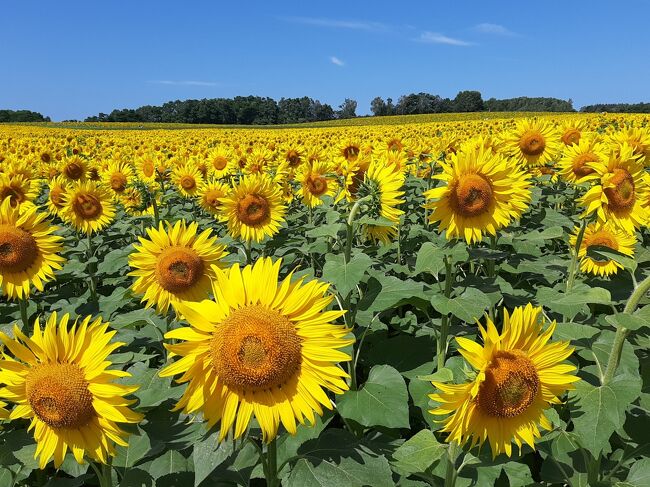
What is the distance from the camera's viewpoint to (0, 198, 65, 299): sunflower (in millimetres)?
3475

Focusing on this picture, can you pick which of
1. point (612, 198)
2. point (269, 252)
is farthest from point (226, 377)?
point (269, 252)

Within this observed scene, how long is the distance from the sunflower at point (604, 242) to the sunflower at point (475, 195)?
42.5 inches

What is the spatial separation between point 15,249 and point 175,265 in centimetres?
125

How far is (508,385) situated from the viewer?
1.89 meters

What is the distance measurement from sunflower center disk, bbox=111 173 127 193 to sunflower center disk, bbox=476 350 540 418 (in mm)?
7337

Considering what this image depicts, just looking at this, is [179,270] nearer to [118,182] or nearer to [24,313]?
[24,313]

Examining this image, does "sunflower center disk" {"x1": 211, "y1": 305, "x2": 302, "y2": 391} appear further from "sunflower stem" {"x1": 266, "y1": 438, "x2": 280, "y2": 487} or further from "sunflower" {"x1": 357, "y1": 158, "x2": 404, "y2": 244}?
"sunflower" {"x1": 357, "y1": 158, "x2": 404, "y2": 244}

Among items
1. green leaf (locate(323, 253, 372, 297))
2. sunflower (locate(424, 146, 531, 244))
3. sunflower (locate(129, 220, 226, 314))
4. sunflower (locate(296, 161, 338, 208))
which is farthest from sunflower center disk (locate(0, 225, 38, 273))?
sunflower (locate(296, 161, 338, 208))

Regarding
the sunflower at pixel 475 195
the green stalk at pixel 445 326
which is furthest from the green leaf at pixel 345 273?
the sunflower at pixel 475 195

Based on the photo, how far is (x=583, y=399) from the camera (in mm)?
2141

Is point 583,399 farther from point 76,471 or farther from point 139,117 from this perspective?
point 139,117

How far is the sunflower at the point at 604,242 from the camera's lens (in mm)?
4039

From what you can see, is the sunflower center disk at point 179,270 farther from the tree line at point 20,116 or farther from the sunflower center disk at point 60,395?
the tree line at point 20,116

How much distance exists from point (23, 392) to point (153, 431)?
22.0 inches
